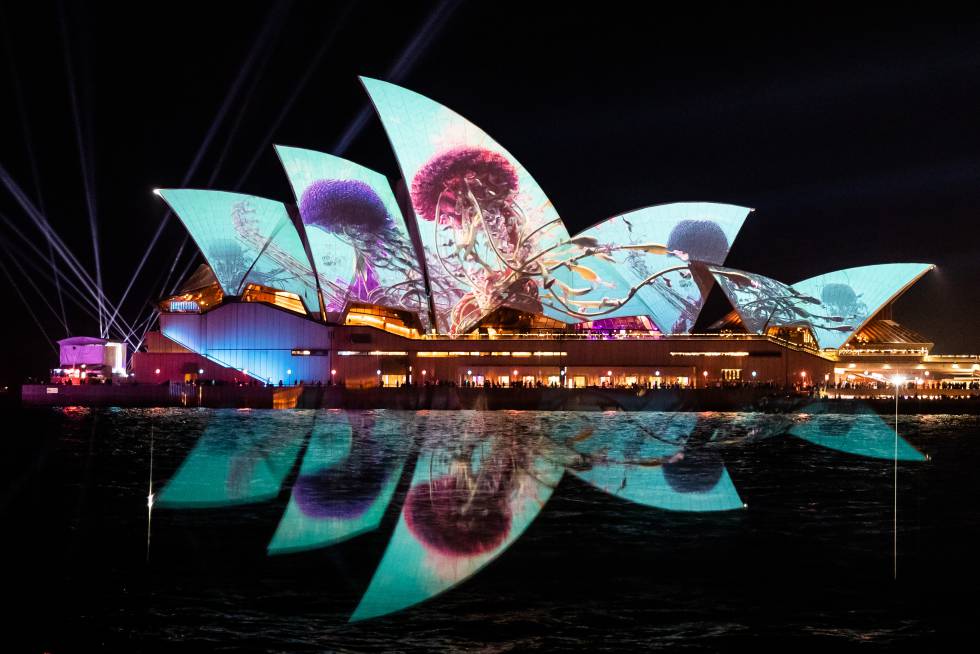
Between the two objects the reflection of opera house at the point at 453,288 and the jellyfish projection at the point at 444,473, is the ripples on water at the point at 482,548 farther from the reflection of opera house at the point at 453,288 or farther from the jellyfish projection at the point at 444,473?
the reflection of opera house at the point at 453,288

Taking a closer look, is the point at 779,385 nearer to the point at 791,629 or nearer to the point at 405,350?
the point at 405,350

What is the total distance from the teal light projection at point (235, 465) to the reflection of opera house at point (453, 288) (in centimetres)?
1404

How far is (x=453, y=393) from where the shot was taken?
4634 cm

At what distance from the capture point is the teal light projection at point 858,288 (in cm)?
5597

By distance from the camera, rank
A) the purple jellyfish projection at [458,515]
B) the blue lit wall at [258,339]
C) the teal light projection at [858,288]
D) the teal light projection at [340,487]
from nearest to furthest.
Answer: the purple jellyfish projection at [458,515] < the teal light projection at [340,487] < the blue lit wall at [258,339] < the teal light projection at [858,288]

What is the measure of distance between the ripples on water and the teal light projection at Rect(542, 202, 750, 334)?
26568 mm

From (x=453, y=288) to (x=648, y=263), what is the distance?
32.1ft

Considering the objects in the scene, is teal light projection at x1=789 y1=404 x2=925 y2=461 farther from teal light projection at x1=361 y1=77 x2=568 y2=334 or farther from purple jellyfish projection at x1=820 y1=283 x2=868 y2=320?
teal light projection at x1=361 y1=77 x2=568 y2=334

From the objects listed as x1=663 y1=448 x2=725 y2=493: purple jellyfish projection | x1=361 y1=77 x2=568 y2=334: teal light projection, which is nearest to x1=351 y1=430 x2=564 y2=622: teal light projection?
x1=663 y1=448 x2=725 y2=493: purple jellyfish projection

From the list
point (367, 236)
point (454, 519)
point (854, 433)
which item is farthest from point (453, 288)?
point (454, 519)

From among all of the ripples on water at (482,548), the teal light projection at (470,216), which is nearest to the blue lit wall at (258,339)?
the teal light projection at (470,216)

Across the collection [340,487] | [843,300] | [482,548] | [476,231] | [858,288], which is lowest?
[482,548]

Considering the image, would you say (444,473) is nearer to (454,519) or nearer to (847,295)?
(454,519)

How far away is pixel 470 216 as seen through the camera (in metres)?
48.9
